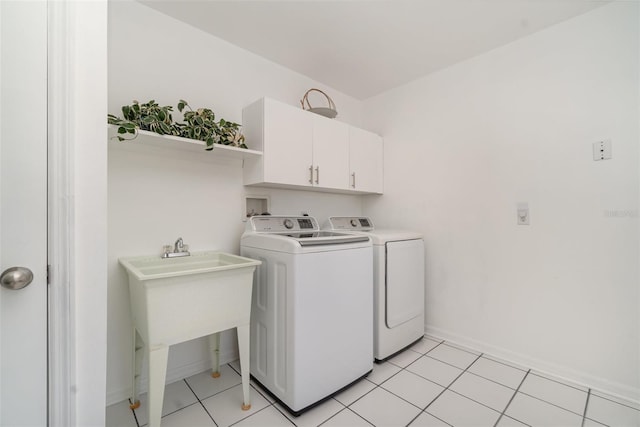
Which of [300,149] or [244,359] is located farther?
[300,149]

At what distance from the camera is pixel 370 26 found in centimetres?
189

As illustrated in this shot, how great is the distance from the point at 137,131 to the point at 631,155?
111 inches

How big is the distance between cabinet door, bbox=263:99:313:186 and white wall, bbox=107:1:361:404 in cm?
33

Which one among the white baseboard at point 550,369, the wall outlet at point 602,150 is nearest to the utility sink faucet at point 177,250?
the white baseboard at point 550,369

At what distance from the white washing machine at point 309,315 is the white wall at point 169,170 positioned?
39 cm

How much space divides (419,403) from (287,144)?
6.16ft

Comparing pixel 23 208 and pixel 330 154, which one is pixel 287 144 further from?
pixel 23 208

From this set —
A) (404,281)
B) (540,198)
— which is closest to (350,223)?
(404,281)

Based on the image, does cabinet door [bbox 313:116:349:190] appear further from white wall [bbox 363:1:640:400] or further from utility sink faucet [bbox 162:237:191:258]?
utility sink faucet [bbox 162:237:191:258]

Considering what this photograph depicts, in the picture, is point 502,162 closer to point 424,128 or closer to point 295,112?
point 424,128

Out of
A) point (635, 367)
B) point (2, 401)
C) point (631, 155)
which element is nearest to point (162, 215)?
point (2, 401)

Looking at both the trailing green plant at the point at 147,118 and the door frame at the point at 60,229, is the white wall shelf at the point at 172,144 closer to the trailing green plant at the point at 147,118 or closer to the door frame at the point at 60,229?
the trailing green plant at the point at 147,118

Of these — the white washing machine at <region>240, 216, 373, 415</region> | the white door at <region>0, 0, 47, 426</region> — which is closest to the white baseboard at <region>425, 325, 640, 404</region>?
the white washing machine at <region>240, 216, 373, 415</region>

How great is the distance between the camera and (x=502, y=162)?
2.10m
